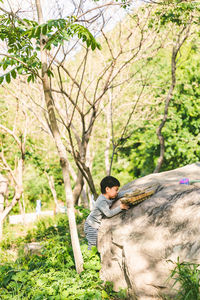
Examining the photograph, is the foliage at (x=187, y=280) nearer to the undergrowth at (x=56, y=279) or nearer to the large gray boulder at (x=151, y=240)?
the large gray boulder at (x=151, y=240)

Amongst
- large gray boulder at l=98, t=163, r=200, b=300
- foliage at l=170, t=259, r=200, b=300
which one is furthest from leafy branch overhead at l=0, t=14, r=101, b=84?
foliage at l=170, t=259, r=200, b=300

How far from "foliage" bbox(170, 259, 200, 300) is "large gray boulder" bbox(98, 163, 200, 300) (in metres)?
0.09

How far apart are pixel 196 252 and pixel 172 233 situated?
439 millimetres

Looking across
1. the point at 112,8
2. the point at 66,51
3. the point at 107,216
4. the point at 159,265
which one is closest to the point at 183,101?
the point at 112,8

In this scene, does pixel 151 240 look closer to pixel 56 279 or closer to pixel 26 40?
pixel 56 279

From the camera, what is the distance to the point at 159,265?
3.35 metres

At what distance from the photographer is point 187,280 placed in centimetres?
286

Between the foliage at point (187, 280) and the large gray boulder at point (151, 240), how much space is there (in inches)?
3.5

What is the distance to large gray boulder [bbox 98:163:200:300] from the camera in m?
3.25

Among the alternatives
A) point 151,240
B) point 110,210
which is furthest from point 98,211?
point 151,240

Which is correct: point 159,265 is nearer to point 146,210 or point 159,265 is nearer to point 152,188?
point 146,210

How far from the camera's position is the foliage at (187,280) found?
2.79 meters

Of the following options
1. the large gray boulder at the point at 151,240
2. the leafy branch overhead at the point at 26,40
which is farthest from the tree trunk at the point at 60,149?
the large gray boulder at the point at 151,240

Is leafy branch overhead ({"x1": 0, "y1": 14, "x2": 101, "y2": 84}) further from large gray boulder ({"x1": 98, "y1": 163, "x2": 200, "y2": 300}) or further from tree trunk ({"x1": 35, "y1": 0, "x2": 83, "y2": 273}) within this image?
large gray boulder ({"x1": 98, "y1": 163, "x2": 200, "y2": 300})
